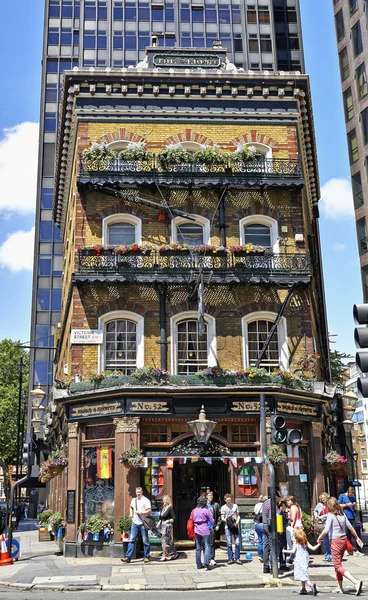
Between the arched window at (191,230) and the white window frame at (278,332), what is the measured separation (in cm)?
308

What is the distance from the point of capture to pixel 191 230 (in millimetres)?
25062

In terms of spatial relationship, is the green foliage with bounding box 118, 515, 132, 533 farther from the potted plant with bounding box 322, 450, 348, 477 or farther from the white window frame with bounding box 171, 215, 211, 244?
the white window frame with bounding box 171, 215, 211, 244

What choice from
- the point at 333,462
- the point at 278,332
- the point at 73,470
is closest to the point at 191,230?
the point at 278,332

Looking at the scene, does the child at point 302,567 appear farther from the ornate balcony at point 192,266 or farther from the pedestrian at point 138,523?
the ornate balcony at point 192,266

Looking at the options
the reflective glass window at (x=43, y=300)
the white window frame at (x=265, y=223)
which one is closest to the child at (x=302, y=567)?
the white window frame at (x=265, y=223)

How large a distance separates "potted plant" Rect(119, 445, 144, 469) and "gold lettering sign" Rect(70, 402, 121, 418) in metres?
1.38

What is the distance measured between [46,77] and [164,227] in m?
57.4

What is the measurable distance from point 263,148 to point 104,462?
12.7 m

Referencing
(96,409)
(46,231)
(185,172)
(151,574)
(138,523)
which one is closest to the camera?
(151,574)

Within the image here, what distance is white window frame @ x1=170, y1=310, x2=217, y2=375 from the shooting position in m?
23.3

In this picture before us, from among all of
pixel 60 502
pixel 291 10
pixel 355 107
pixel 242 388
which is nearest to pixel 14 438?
pixel 60 502

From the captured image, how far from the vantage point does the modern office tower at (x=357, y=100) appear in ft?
168

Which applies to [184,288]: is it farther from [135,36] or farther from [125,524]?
[135,36]

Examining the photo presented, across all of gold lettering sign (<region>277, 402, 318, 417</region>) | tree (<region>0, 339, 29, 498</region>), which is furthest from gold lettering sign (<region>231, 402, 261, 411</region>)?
tree (<region>0, 339, 29, 498</region>)
